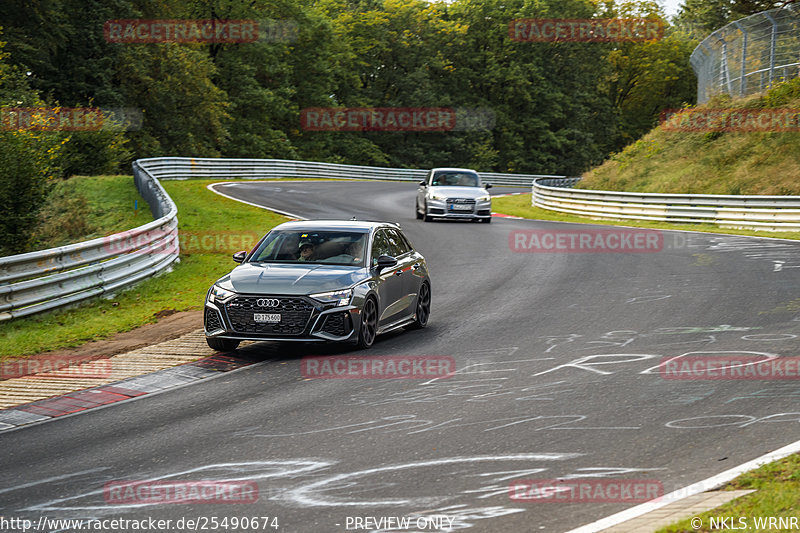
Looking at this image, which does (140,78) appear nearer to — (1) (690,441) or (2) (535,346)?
(2) (535,346)

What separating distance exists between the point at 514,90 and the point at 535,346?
8076cm

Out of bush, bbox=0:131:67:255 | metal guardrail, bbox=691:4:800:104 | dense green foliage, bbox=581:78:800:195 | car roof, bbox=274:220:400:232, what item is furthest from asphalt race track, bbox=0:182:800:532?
metal guardrail, bbox=691:4:800:104

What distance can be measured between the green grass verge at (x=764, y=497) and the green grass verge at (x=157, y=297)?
8780mm

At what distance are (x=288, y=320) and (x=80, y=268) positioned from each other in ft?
18.4

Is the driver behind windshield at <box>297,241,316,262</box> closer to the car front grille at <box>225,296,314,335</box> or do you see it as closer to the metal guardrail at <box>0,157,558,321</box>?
the car front grille at <box>225,296,314,335</box>

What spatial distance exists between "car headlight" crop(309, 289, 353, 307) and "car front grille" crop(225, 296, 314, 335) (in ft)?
0.50

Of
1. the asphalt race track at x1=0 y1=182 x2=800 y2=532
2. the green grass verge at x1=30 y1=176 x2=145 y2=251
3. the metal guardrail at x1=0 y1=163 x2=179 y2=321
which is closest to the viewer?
the asphalt race track at x1=0 y1=182 x2=800 y2=532

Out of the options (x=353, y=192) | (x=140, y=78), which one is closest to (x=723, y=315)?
(x=353, y=192)

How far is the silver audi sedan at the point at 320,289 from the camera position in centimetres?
1077

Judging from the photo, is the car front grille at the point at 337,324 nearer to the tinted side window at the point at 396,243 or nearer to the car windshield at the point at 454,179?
the tinted side window at the point at 396,243

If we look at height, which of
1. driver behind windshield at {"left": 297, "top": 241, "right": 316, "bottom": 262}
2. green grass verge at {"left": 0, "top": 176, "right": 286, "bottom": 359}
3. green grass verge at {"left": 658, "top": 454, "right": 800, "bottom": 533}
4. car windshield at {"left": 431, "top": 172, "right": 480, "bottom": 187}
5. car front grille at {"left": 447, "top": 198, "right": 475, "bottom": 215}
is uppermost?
car windshield at {"left": 431, "top": 172, "right": 480, "bottom": 187}

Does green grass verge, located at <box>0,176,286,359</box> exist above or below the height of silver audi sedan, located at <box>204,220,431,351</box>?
below

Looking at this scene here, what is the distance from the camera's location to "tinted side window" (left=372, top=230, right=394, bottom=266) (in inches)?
484

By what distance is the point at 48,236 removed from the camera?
22.5 m
